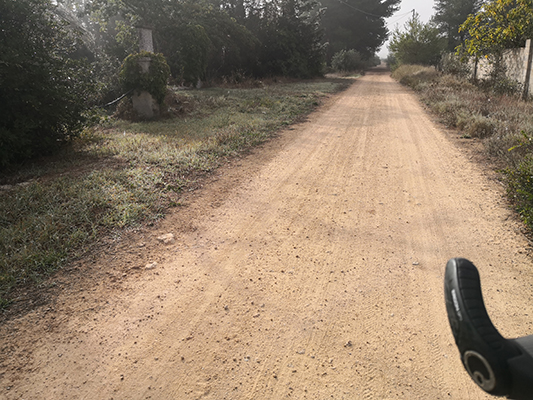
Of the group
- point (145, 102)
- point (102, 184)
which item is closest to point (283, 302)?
point (102, 184)

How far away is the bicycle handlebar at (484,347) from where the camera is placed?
126 centimetres

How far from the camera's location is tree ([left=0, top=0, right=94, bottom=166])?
5.83 meters

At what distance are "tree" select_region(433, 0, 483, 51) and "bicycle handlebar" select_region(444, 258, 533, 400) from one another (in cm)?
4885

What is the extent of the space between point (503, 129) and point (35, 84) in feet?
28.3

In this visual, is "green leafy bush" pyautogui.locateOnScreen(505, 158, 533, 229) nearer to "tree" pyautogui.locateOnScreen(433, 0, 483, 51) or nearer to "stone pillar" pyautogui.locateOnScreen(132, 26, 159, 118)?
"stone pillar" pyautogui.locateOnScreen(132, 26, 159, 118)

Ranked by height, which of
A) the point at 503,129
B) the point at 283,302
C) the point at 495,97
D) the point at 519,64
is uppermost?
the point at 519,64

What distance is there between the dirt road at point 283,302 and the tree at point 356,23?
1831 inches

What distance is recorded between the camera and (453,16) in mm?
44219

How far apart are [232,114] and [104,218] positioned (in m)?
7.01

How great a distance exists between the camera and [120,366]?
7.65 ft

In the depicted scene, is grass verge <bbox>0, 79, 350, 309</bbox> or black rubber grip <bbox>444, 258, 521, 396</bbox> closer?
black rubber grip <bbox>444, 258, 521, 396</bbox>

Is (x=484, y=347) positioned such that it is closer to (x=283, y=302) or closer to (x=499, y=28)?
(x=283, y=302)

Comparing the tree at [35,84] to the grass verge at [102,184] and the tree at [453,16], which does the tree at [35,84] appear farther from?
the tree at [453,16]

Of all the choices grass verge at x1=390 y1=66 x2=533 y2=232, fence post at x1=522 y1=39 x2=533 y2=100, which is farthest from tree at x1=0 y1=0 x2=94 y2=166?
fence post at x1=522 y1=39 x2=533 y2=100
